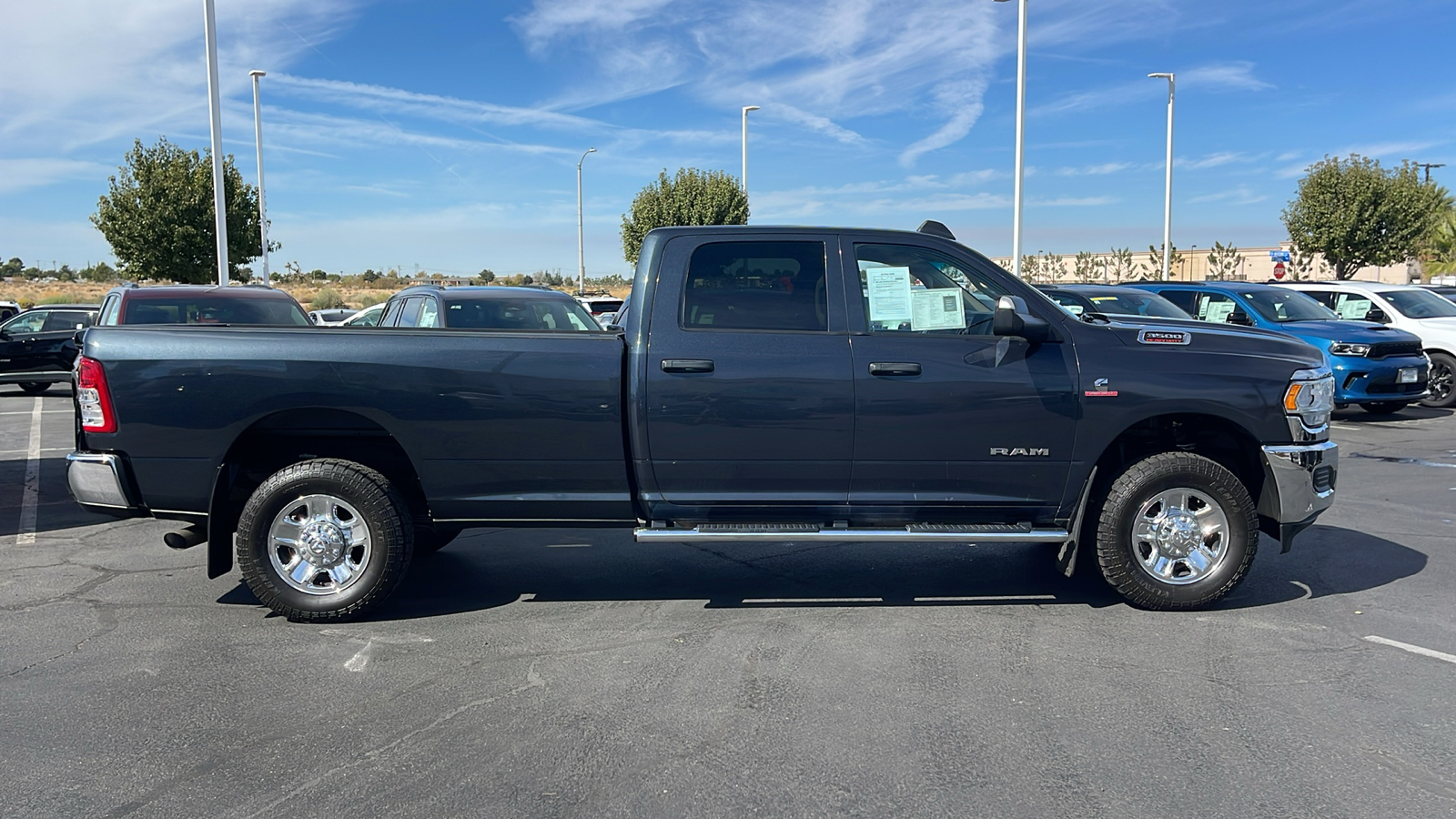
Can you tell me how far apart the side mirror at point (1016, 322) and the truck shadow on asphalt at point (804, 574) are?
1.51 metres

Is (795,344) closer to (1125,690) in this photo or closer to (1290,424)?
(1125,690)

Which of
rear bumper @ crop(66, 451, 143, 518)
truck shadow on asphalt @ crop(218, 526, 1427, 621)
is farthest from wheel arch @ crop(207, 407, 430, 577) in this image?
truck shadow on asphalt @ crop(218, 526, 1427, 621)

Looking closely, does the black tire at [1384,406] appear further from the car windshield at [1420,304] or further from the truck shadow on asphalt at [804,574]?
the truck shadow on asphalt at [804,574]

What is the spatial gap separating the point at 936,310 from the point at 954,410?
1.85 ft

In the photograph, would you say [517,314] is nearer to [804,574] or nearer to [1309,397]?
[804,574]

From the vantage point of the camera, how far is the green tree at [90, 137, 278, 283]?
106 ft

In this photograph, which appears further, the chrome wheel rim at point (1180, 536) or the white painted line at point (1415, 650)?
the chrome wheel rim at point (1180, 536)

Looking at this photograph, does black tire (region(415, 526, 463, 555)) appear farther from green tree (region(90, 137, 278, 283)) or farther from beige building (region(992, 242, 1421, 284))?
beige building (region(992, 242, 1421, 284))

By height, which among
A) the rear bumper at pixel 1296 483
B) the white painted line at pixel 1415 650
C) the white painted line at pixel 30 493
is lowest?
the white painted line at pixel 1415 650

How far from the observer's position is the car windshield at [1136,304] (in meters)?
13.4

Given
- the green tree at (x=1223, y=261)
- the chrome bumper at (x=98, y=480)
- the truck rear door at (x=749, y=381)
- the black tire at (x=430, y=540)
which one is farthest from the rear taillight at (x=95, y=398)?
the green tree at (x=1223, y=261)

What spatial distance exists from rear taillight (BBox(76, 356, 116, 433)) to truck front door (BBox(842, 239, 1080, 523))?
12.1 ft

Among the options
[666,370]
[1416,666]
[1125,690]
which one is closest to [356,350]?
[666,370]

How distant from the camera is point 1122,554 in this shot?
17.4 feet
